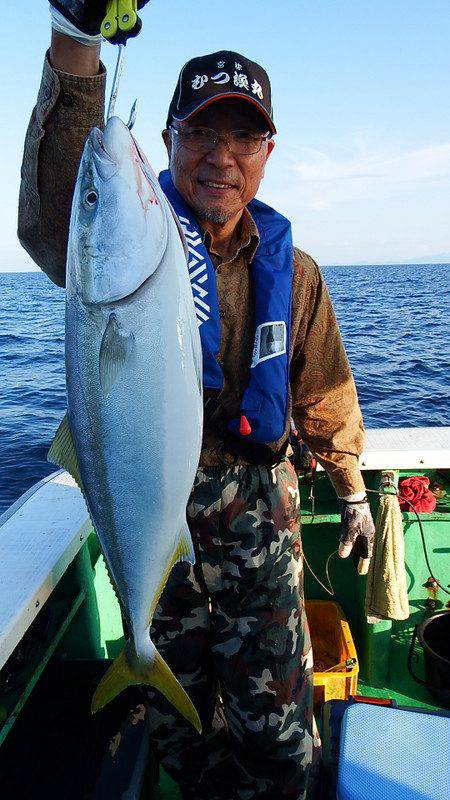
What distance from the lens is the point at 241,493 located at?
2.51 m

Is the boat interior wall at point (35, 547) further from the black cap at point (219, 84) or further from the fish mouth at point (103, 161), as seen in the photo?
the black cap at point (219, 84)

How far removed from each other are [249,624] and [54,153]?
6.20 ft

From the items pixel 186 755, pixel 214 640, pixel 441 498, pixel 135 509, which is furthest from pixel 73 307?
pixel 441 498

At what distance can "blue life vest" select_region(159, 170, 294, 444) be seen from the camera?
7.66 ft

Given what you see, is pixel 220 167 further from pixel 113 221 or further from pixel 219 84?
pixel 113 221

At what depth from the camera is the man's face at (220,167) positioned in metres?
2.28

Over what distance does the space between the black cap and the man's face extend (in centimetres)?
5

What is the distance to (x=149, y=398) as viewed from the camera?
1559 millimetres

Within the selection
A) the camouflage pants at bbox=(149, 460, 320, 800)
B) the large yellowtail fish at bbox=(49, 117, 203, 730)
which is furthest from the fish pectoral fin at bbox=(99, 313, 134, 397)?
the camouflage pants at bbox=(149, 460, 320, 800)

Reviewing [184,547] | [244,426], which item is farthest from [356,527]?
[184,547]

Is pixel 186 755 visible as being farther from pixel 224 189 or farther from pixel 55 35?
pixel 55 35

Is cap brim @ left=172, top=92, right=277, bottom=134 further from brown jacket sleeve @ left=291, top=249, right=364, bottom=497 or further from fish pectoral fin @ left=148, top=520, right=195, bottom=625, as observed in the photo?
fish pectoral fin @ left=148, top=520, right=195, bottom=625

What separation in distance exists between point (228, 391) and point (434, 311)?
3515cm

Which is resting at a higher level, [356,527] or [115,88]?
[115,88]
